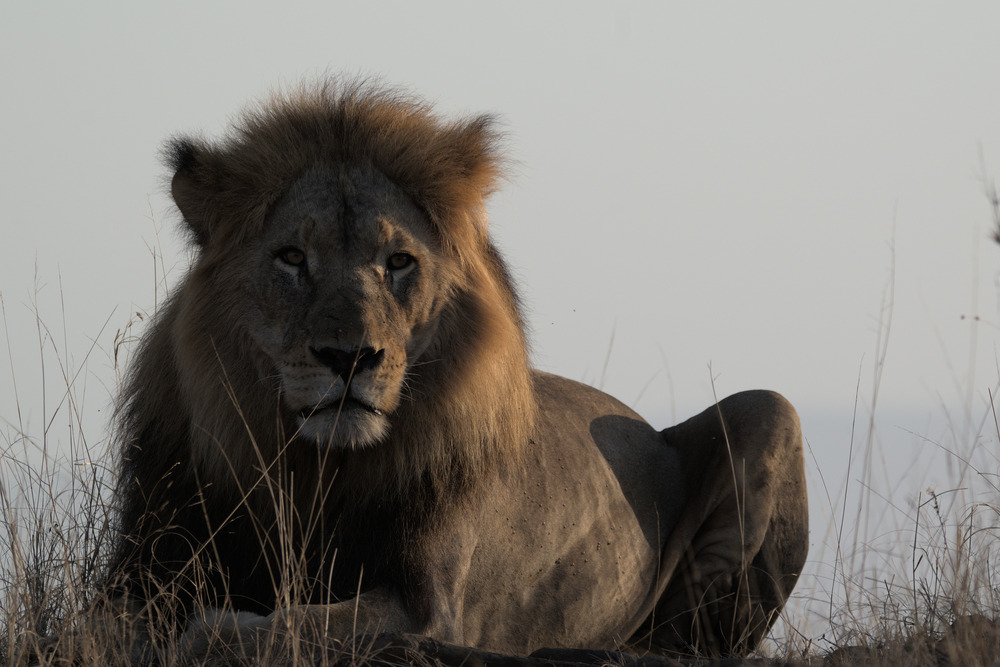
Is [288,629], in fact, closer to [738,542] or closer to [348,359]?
[348,359]

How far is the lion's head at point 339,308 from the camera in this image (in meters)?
4.35

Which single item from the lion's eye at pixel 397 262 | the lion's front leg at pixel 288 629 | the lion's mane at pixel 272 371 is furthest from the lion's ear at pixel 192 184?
the lion's front leg at pixel 288 629

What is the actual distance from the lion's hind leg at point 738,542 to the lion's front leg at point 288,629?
2.05 m

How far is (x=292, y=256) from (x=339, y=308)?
37 centimetres

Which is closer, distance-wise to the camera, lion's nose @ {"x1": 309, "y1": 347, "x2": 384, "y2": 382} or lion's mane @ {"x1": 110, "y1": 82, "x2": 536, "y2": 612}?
lion's nose @ {"x1": 309, "y1": 347, "x2": 384, "y2": 382}

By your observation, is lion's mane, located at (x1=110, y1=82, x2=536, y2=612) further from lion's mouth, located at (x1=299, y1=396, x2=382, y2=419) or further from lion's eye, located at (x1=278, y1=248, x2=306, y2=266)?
lion's mouth, located at (x1=299, y1=396, x2=382, y2=419)

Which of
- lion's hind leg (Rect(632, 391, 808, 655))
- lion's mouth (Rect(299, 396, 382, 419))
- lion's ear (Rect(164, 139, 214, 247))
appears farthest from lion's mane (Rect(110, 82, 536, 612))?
lion's hind leg (Rect(632, 391, 808, 655))

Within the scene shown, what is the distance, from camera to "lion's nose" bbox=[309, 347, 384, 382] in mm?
4207

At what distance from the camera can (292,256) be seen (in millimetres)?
4590

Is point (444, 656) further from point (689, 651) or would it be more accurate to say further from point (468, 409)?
point (689, 651)

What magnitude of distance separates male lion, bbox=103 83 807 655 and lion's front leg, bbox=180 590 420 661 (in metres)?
0.01

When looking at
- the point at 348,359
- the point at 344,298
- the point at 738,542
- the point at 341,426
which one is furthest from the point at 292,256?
the point at 738,542

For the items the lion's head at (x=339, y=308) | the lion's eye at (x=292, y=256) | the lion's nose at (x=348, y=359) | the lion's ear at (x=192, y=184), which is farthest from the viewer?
the lion's ear at (x=192, y=184)

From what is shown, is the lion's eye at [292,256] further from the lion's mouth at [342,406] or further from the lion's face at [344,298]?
the lion's mouth at [342,406]
